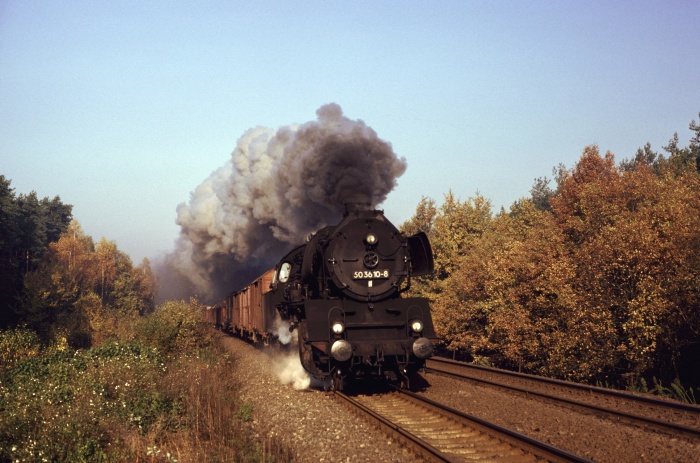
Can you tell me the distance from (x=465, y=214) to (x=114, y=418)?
76.2 feet

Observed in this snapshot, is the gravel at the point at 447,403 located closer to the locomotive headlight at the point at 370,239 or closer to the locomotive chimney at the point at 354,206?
the locomotive headlight at the point at 370,239

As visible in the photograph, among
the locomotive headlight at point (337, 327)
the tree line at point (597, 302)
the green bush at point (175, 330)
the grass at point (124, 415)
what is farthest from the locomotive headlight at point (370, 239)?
the green bush at point (175, 330)

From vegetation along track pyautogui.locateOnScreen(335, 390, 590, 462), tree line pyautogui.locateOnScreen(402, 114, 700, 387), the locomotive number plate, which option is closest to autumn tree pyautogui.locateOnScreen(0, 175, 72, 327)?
tree line pyautogui.locateOnScreen(402, 114, 700, 387)

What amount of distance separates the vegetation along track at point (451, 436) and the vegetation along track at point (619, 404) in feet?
8.59

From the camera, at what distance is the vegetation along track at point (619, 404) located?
8.38m

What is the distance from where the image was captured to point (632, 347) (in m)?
13.8

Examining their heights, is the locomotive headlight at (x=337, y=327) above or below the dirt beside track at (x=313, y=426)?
above

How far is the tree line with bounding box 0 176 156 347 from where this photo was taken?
4281cm

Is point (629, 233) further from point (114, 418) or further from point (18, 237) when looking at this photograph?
point (18, 237)

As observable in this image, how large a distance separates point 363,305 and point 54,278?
149ft

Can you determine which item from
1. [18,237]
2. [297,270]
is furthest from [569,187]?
[18,237]

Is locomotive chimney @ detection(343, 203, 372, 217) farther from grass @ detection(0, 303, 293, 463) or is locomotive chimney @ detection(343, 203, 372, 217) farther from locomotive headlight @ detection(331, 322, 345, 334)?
grass @ detection(0, 303, 293, 463)

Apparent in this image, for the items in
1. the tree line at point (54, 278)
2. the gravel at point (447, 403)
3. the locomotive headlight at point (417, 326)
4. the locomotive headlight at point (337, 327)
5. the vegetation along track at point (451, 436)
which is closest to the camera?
the vegetation along track at point (451, 436)

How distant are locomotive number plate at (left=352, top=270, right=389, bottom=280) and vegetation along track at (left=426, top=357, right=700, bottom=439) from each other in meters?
3.55
